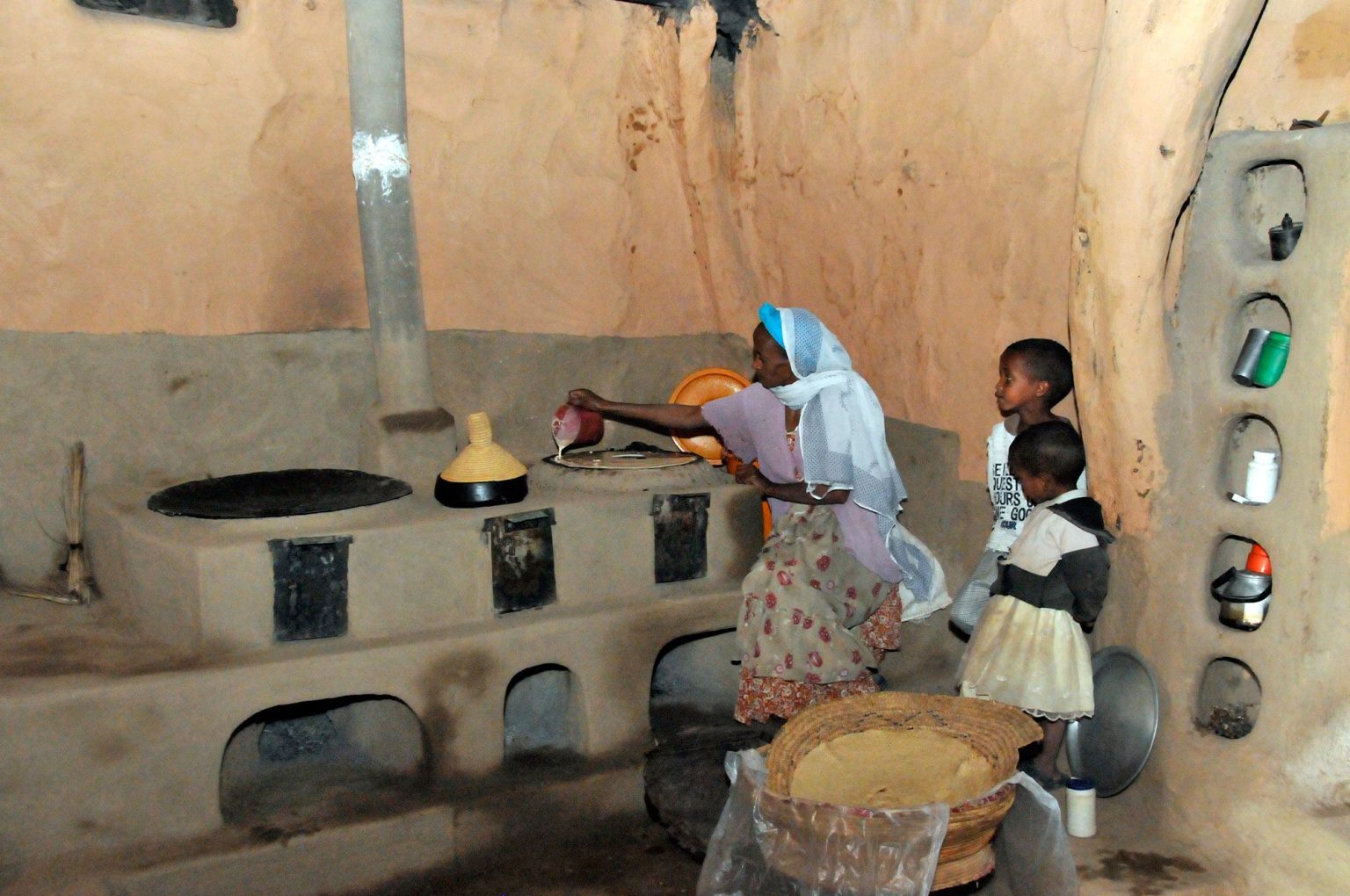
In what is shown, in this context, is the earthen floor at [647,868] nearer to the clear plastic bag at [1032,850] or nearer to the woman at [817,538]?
the clear plastic bag at [1032,850]

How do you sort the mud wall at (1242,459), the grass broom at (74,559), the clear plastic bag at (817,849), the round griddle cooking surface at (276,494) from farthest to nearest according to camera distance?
the grass broom at (74,559), the round griddle cooking surface at (276,494), the mud wall at (1242,459), the clear plastic bag at (817,849)

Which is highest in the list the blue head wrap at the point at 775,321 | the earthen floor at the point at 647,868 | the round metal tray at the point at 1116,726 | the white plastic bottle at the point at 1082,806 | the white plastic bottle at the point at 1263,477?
the blue head wrap at the point at 775,321

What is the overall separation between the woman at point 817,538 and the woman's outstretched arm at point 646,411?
1.42 feet

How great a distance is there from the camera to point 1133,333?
2988 mm

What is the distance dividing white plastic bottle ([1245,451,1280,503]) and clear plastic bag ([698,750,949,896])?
1.15m

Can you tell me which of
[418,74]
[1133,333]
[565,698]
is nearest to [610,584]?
[565,698]

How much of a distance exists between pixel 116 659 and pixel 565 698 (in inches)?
57.4

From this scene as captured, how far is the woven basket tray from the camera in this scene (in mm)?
2559

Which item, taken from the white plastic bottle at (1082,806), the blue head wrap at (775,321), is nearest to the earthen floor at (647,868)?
the white plastic bottle at (1082,806)

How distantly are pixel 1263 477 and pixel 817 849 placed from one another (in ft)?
4.63

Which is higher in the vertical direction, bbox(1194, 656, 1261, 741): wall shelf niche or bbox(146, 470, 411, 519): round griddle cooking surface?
bbox(146, 470, 411, 519): round griddle cooking surface

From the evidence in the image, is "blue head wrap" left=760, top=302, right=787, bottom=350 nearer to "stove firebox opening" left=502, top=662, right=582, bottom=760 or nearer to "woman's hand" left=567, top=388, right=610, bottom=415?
"woman's hand" left=567, top=388, right=610, bottom=415

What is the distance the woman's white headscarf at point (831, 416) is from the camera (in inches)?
137

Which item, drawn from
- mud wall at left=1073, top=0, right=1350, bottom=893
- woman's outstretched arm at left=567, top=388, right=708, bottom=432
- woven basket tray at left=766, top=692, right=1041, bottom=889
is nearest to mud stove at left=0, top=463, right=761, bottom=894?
woman's outstretched arm at left=567, top=388, right=708, bottom=432
